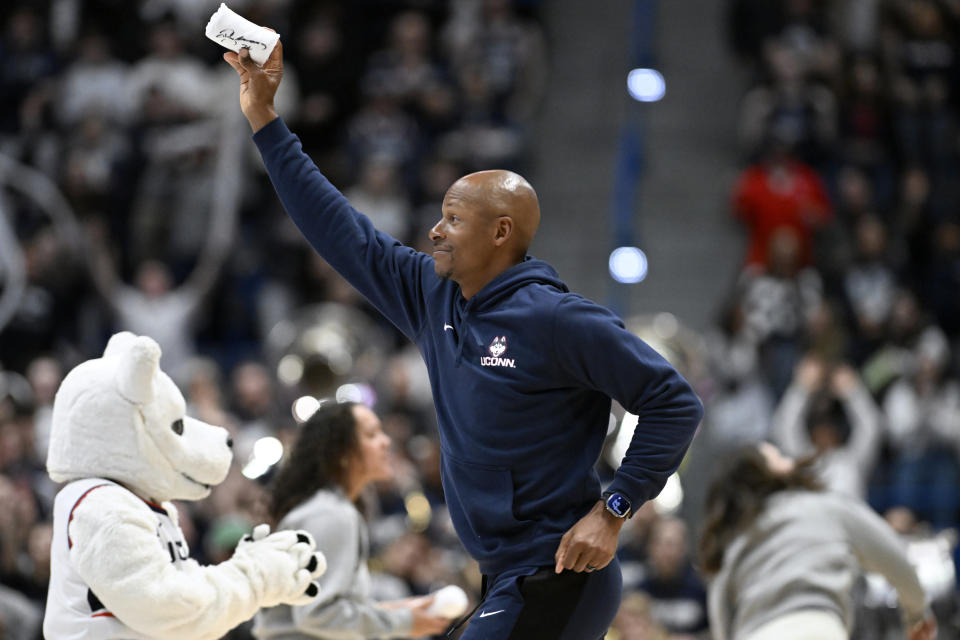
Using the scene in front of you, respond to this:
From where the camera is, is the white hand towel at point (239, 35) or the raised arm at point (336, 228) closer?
the white hand towel at point (239, 35)

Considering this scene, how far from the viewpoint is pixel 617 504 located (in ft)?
11.7

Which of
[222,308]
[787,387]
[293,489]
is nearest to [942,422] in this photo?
[787,387]

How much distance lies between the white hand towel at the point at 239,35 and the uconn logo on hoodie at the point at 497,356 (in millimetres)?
1001

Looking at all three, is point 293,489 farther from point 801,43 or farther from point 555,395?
point 801,43

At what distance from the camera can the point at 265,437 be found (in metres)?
9.74

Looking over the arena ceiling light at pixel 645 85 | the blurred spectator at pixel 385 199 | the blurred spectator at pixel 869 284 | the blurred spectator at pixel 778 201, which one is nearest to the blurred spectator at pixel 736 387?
the blurred spectator at pixel 778 201

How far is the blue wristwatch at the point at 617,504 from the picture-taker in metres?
3.56

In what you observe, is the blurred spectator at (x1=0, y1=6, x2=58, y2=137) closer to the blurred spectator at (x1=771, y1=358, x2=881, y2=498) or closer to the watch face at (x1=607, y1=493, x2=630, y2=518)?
the blurred spectator at (x1=771, y1=358, x2=881, y2=498)

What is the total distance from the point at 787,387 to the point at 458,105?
351 cm

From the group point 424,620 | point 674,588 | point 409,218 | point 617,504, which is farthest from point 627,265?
point 617,504

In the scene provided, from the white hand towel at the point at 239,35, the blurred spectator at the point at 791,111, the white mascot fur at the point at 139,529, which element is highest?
the white hand towel at the point at 239,35

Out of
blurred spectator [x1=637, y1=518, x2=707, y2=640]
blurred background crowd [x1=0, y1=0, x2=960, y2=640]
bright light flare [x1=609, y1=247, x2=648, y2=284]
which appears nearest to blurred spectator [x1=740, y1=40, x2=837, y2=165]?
blurred background crowd [x1=0, y1=0, x2=960, y2=640]

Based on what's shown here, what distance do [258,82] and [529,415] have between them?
46.2 inches

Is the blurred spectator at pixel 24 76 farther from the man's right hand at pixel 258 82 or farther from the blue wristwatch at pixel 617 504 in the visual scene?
the blue wristwatch at pixel 617 504
